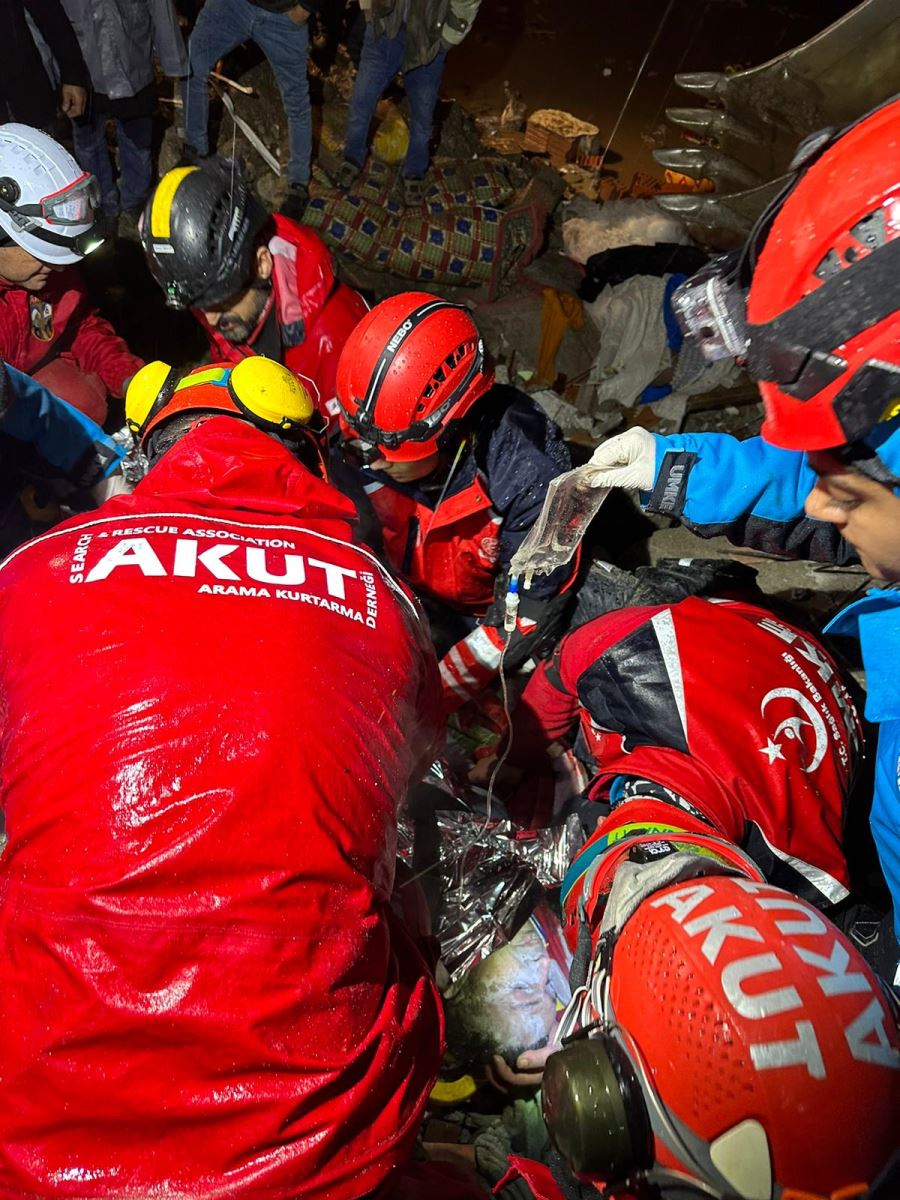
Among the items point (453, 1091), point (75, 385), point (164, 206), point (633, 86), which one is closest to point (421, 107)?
point (164, 206)

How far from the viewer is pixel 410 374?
298 cm

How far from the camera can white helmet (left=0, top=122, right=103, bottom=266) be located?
3572 mm

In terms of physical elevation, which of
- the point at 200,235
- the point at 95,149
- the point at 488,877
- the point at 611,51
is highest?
the point at 611,51

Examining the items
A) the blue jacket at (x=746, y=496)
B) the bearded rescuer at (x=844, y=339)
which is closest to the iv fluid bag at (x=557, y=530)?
the blue jacket at (x=746, y=496)

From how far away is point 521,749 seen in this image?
11.4 ft

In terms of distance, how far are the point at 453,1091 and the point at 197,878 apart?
1728 millimetres

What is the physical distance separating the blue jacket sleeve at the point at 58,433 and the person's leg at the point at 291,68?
3.03m

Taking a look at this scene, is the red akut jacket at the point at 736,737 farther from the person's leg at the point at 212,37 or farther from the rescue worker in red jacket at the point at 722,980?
the person's leg at the point at 212,37

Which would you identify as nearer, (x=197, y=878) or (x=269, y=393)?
(x=197, y=878)

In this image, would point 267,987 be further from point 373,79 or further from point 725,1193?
point 373,79

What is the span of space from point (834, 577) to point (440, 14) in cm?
478

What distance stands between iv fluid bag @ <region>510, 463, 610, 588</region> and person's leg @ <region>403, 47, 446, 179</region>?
473 cm

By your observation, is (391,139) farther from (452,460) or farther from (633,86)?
(452,460)

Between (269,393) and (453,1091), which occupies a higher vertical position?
(269,393)
